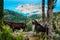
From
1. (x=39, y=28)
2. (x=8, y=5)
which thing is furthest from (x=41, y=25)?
(x=8, y=5)

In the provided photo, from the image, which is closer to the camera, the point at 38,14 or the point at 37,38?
the point at 37,38

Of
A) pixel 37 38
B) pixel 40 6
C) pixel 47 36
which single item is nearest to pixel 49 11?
pixel 47 36

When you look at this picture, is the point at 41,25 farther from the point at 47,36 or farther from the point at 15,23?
the point at 47,36

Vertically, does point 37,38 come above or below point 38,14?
below

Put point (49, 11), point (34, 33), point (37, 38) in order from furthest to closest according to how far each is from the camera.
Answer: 1. point (34, 33)
2. point (37, 38)
3. point (49, 11)

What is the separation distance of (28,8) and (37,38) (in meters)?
1.63

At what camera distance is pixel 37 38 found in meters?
9.02

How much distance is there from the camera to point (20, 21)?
10078 millimetres

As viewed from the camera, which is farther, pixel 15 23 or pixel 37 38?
pixel 15 23

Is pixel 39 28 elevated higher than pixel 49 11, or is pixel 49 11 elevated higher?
pixel 49 11

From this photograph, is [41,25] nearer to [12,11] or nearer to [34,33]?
[34,33]

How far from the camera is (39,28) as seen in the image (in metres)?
9.51

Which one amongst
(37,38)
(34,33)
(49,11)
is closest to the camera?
(49,11)

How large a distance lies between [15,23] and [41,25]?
0.97 meters
